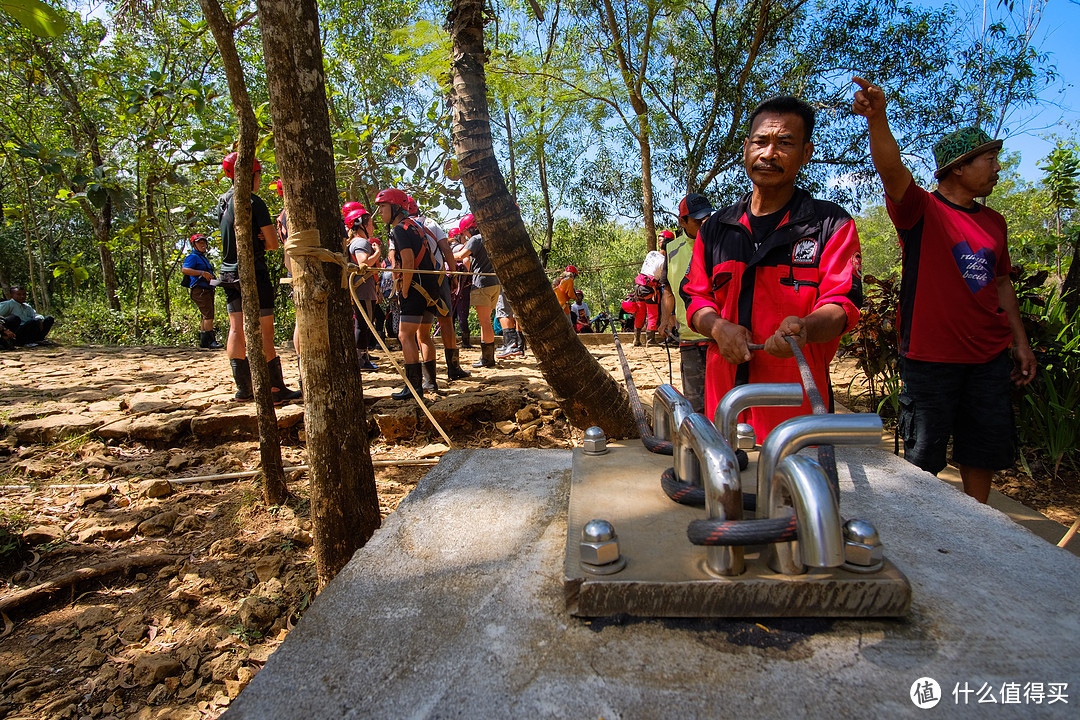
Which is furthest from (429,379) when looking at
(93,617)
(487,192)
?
(93,617)

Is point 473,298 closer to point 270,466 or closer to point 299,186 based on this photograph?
point 270,466

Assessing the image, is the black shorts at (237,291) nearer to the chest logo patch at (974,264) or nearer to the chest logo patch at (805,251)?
the chest logo patch at (805,251)

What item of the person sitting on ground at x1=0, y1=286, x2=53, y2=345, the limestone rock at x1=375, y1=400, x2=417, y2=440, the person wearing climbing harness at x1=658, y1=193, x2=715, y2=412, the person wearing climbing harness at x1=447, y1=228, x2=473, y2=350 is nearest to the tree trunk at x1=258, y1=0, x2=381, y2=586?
the person wearing climbing harness at x1=658, y1=193, x2=715, y2=412

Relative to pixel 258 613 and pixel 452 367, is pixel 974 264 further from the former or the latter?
pixel 452 367

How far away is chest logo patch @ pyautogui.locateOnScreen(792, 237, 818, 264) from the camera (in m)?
1.86

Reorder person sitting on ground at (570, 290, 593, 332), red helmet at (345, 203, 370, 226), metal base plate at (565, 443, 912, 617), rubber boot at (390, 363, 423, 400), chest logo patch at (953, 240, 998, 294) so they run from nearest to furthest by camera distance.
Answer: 1. metal base plate at (565, 443, 912, 617)
2. chest logo patch at (953, 240, 998, 294)
3. rubber boot at (390, 363, 423, 400)
4. red helmet at (345, 203, 370, 226)
5. person sitting on ground at (570, 290, 593, 332)

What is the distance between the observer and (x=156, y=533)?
10.3 feet

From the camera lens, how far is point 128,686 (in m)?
2.04

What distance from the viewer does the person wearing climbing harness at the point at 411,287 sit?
5039 mm

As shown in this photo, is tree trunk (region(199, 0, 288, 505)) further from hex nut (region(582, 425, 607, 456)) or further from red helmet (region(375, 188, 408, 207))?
red helmet (region(375, 188, 408, 207))

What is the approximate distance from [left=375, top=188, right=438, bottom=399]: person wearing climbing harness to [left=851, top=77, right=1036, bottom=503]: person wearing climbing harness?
3.57 meters

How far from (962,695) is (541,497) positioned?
92 centimetres

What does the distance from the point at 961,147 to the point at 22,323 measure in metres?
12.6

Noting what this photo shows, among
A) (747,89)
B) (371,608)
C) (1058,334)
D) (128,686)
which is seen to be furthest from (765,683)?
(747,89)
